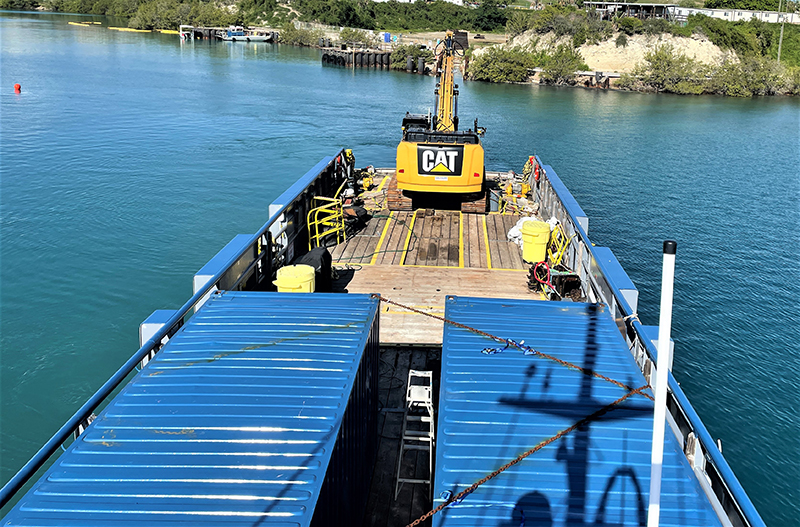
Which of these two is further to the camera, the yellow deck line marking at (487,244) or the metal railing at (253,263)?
the yellow deck line marking at (487,244)

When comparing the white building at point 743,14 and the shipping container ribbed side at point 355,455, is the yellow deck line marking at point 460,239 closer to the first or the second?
the shipping container ribbed side at point 355,455

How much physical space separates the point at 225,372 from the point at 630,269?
1848cm

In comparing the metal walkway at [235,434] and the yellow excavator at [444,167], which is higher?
the yellow excavator at [444,167]

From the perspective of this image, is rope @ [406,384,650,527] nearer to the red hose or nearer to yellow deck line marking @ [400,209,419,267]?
the red hose

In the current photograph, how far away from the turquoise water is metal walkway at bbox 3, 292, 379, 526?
859cm

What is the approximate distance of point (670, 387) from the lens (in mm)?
7555

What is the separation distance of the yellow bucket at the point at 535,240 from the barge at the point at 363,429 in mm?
4313

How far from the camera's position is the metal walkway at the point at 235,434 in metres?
4.87

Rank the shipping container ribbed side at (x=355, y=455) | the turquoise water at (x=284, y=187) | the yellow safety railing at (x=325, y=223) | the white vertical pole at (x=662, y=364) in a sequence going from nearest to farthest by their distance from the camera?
the white vertical pole at (x=662, y=364), the shipping container ribbed side at (x=355, y=455), the turquoise water at (x=284, y=187), the yellow safety railing at (x=325, y=223)

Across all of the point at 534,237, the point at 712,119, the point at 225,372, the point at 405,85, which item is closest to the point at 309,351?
the point at 225,372

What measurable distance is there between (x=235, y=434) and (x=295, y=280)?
5.56m

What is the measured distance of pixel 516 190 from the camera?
74.3 ft

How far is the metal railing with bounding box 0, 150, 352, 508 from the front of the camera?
5.91 metres

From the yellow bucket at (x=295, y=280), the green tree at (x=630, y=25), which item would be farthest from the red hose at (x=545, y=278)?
the green tree at (x=630, y=25)
